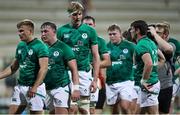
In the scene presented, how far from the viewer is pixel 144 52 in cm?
938

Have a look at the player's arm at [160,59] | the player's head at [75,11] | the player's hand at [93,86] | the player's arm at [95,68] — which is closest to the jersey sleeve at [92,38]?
the player's arm at [95,68]

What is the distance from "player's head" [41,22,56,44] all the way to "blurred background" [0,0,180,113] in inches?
538

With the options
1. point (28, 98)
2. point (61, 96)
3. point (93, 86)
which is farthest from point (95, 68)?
point (28, 98)

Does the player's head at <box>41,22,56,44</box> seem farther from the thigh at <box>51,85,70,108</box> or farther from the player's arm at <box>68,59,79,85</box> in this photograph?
the thigh at <box>51,85,70,108</box>

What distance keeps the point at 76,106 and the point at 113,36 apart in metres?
2.14

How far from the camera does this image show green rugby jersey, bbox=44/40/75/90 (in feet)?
31.0

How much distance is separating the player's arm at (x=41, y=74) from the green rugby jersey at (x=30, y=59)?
0.09 m

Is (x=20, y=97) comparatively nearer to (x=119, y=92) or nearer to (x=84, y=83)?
(x=84, y=83)

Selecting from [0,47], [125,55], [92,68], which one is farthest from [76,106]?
[0,47]

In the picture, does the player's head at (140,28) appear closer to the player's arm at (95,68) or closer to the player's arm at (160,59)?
the player's arm at (160,59)

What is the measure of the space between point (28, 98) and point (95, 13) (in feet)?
55.7

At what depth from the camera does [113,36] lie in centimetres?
1168

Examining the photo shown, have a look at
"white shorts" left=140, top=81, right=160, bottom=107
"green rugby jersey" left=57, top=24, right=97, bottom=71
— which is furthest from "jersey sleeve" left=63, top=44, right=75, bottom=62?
"white shorts" left=140, top=81, right=160, bottom=107

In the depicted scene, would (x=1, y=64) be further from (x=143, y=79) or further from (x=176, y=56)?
(x=143, y=79)
